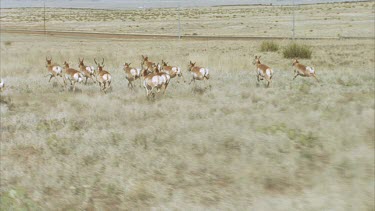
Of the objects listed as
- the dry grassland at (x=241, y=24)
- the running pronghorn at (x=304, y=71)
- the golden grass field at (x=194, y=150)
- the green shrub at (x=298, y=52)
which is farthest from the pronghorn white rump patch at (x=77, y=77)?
the dry grassland at (x=241, y=24)

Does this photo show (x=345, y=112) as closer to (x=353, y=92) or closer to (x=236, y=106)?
(x=236, y=106)

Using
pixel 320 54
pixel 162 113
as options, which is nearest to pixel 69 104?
pixel 162 113

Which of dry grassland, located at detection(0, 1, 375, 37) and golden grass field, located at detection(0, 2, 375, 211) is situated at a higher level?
dry grassland, located at detection(0, 1, 375, 37)

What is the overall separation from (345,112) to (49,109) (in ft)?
28.4

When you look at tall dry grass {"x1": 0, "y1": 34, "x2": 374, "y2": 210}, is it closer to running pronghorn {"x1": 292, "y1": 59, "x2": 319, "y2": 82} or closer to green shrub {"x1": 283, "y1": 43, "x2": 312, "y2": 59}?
running pronghorn {"x1": 292, "y1": 59, "x2": 319, "y2": 82}

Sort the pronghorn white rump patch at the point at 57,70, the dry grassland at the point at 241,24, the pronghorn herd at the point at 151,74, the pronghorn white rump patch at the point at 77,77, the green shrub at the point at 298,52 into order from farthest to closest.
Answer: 1. the dry grassland at the point at 241,24
2. the green shrub at the point at 298,52
3. the pronghorn white rump patch at the point at 57,70
4. the pronghorn white rump patch at the point at 77,77
5. the pronghorn herd at the point at 151,74

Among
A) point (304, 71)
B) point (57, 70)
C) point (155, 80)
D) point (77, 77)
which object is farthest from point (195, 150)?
point (57, 70)

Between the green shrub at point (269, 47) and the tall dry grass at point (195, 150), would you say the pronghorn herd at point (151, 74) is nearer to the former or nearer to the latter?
the tall dry grass at point (195, 150)

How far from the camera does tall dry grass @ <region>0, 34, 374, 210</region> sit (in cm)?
623

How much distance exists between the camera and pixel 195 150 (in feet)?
27.4

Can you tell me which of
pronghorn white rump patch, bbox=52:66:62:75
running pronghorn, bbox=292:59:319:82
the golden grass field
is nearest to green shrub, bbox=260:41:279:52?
running pronghorn, bbox=292:59:319:82

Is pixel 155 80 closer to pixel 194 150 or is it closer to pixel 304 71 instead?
pixel 304 71

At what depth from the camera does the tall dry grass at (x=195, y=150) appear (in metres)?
6.23

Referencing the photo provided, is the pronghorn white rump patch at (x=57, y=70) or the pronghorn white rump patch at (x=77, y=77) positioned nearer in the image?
the pronghorn white rump patch at (x=77, y=77)
